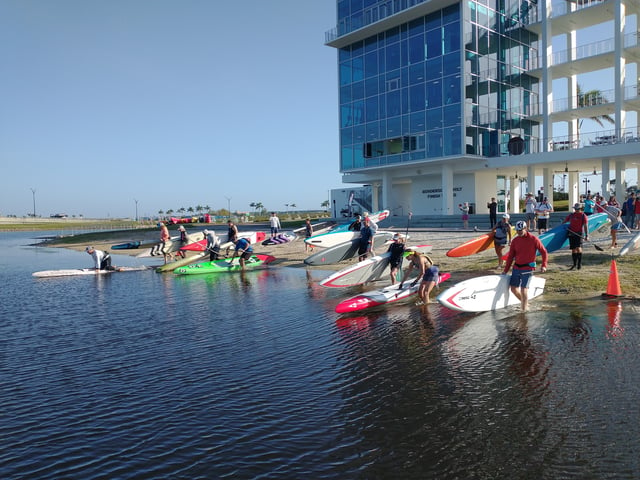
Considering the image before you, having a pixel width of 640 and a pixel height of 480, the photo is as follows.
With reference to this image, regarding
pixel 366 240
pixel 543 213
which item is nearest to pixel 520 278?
pixel 366 240

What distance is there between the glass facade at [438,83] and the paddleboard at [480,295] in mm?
29740

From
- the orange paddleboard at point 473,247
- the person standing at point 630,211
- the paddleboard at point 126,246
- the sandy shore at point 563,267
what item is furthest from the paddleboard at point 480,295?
the paddleboard at point 126,246

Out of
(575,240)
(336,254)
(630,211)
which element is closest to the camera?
(575,240)

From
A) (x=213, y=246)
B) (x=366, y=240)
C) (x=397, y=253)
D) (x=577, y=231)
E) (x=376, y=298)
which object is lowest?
(x=376, y=298)

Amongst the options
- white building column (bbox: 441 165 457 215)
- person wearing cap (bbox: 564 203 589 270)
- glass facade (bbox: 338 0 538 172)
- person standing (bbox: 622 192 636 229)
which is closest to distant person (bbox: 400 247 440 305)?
person wearing cap (bbox: 564 203 589 270)

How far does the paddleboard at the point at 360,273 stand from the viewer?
1484cm

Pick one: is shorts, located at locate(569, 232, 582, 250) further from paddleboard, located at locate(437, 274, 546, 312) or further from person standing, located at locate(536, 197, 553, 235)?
person standing, located at locate(536, 197, 553, 235)

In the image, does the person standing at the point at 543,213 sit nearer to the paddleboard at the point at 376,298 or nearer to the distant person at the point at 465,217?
the distant person at the point at 465,217

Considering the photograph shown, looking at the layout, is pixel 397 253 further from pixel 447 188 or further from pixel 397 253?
pixel 447 188

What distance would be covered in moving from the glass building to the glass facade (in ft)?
0.29

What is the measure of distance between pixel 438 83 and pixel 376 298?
106 ft

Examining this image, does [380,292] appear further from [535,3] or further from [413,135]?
[535,3]

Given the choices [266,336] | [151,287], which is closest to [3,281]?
[151,287]

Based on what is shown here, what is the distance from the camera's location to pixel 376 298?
12.0m
